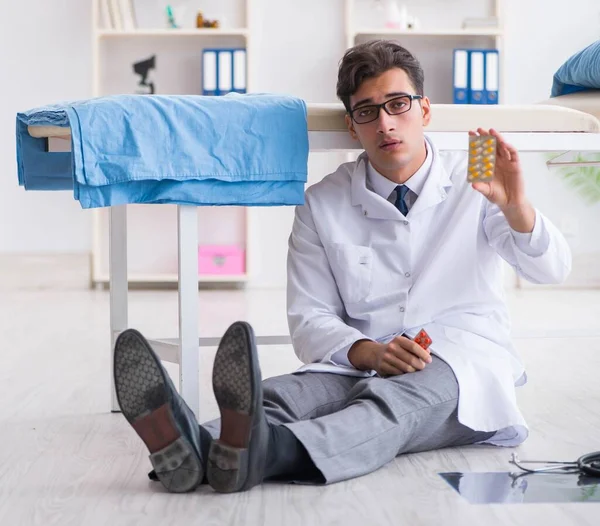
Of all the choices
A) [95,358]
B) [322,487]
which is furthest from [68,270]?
[322,487]

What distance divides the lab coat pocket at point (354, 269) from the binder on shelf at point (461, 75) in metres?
2.69

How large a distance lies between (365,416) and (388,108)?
22.0 inches

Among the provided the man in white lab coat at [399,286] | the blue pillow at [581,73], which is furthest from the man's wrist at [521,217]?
the blue pillow at [581,73]

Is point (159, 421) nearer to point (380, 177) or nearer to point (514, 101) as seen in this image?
point (380, 177)

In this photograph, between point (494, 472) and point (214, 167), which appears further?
point (214, 167)

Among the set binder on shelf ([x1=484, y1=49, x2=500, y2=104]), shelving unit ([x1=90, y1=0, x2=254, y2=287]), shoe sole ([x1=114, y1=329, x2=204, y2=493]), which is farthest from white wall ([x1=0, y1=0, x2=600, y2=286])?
shoe sole ([x1=114, y1=329, x2=204, y2=493])

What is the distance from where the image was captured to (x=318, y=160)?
14.5 ft

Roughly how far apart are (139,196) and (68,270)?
313 cm

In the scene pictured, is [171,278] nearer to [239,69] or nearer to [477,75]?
[239,69]

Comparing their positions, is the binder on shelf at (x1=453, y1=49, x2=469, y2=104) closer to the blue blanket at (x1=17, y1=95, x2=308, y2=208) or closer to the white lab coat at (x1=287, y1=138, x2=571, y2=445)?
the white lab coat at (x1=287, y1=138, x2=571, y2=445)

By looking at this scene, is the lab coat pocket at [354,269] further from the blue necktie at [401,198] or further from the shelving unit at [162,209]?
the shelving unit at [162,209]

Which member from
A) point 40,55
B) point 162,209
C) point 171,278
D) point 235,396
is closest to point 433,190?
point 235,396

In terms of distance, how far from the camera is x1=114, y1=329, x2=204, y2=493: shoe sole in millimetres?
1227

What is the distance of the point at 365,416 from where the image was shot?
55.1 inches
